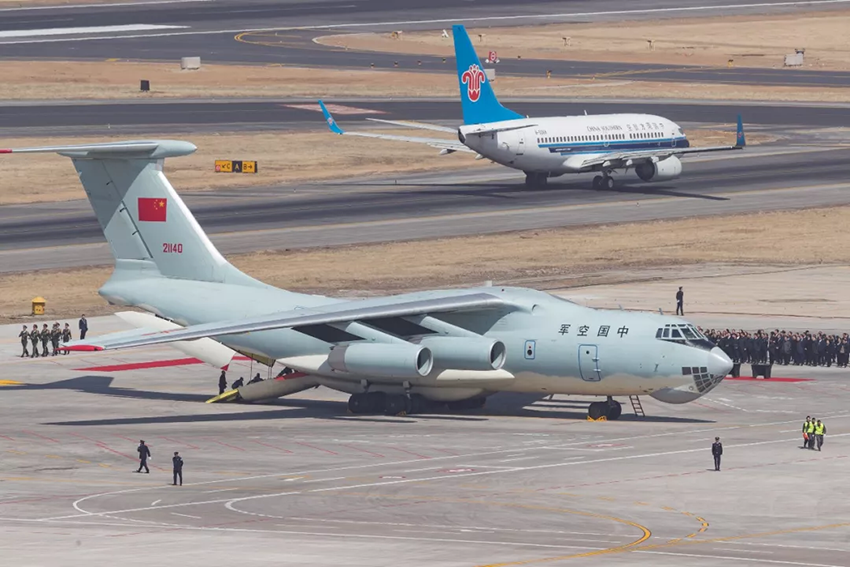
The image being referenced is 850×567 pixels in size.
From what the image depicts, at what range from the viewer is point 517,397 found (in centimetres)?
6606

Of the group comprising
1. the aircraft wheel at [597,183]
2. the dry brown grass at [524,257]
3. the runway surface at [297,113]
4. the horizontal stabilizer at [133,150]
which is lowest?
the dry brown grass at [524,257]

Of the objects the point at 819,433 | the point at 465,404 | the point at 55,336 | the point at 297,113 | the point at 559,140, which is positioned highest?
the point at 297,113

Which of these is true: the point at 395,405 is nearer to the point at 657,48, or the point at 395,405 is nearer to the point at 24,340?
the point at 24,340

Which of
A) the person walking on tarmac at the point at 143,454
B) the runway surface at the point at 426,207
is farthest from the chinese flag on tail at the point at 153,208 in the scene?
the runway surface at the point at 426,207

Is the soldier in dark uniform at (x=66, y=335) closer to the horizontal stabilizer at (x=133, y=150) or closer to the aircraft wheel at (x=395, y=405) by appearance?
the horizontal stabilizer at (x=133, y=150)

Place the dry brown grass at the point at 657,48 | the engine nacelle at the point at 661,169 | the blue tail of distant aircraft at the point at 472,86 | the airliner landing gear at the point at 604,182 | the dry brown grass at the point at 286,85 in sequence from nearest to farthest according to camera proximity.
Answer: the blue tail of distant aircraft at the point at 472,86, the engine nacelle at the point at 661,169, the airliner landing gear at the point at 604,182, the dry brown grass at the point at 286,85, the dry brown grass at the point at 657,48

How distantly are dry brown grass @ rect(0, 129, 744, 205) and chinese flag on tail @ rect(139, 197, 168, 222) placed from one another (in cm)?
4944

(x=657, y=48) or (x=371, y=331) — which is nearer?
(x=371, y=331)

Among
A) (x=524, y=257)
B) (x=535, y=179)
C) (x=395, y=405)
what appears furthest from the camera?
(x=535, y=179)

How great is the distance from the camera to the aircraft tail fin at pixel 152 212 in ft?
209

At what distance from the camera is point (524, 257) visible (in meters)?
93.6

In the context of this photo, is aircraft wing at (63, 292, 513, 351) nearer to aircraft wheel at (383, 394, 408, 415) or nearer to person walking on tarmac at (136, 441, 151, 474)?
aircraft wheel at (383, 394, 408, 415)

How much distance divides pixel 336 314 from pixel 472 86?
4912 centimetres

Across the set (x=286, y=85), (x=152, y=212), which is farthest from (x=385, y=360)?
(x=286, y=85)
